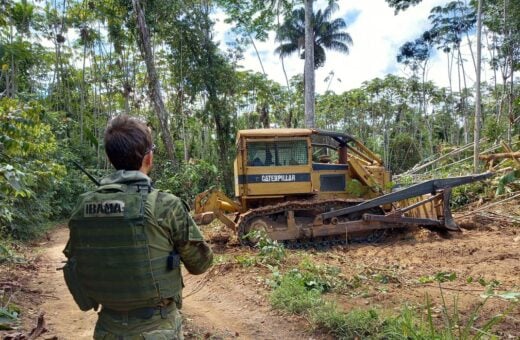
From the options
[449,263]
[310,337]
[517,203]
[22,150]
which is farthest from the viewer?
[517,203]

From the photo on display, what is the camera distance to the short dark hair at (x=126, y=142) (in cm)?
195

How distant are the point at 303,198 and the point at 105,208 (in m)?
7.42

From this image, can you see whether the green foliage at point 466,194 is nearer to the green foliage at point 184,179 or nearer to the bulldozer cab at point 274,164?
the bulldozer cab at point 274,164

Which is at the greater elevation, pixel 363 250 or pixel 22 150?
pixel 22 150

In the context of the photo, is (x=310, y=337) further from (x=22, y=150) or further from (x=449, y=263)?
(x=449, y=263)

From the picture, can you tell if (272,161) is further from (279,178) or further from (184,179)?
(184,179)

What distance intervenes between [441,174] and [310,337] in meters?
11.8

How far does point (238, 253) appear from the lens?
→ 320 inches

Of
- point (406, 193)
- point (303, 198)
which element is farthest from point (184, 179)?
point (406, 193)

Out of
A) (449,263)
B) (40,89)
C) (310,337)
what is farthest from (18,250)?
(40,89)

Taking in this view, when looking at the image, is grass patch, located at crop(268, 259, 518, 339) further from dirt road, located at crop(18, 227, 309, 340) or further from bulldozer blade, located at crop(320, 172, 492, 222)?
bulldozer blade, located at crop(320, 172, 492, 222)

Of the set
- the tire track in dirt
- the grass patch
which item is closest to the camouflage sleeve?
the grass patch

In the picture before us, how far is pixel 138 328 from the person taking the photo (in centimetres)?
191

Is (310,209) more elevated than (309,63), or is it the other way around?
(309,63)
